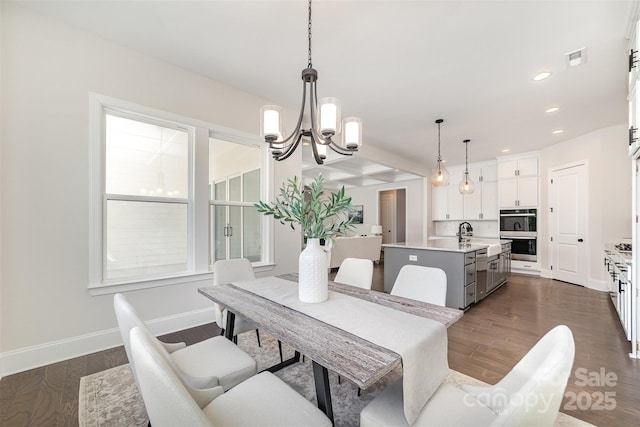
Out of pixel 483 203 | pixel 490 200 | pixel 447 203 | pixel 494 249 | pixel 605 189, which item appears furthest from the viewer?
pixel 447 203

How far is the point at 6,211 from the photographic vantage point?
1948 mm

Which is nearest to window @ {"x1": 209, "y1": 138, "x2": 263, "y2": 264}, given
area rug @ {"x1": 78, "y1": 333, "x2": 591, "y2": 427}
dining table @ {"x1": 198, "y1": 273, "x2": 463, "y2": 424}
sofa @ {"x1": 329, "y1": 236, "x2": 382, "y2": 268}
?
area rug @ {"x1": 78, "y1": 333, "x2": 591, "y2": 427}

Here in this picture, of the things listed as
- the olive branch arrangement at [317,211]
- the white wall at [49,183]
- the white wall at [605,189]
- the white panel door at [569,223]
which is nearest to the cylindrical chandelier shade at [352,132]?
the olive branch arrangement at [317,211]

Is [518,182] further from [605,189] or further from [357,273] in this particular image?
[357,273]

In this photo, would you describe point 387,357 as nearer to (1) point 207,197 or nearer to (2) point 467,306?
(1) point 207,197

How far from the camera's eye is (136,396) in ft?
5.72

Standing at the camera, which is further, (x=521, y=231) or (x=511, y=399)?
(x=521, y=231)

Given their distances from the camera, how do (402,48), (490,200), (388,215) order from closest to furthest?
1. (402,48)
2. (490,200)
3. (388,215)

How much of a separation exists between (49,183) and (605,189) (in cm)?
757

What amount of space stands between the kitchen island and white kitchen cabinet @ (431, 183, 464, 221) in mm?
2739

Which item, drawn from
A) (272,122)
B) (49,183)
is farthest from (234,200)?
(272,122)

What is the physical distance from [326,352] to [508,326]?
3.00 m

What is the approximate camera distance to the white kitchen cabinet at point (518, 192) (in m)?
5.74

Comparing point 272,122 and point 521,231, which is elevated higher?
point 272,122
